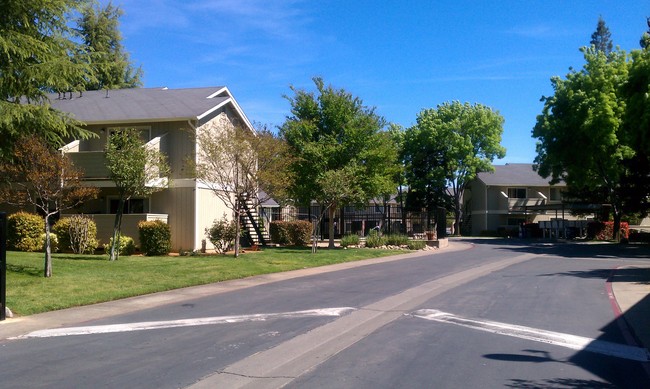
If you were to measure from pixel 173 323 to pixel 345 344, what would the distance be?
3.48 m

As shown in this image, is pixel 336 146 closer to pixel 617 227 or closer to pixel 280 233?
Answer: pixel 280 233

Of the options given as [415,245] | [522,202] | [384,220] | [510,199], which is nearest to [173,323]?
[415,245]

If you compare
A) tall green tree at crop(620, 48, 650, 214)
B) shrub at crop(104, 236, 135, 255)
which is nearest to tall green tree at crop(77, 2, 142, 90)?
shrub at crop(104, 236, 135, 255)

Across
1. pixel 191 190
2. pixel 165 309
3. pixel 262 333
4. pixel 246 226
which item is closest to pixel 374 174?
pixel 246 226

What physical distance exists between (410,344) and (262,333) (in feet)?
7.99

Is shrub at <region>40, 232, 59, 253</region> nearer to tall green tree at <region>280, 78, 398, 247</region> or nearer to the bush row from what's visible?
the bush row

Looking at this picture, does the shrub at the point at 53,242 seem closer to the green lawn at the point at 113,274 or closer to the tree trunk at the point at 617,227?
the green lawn at the point at 113,274

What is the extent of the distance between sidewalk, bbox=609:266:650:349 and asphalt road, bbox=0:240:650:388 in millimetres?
353

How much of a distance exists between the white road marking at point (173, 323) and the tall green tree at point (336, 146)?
55.0 ft

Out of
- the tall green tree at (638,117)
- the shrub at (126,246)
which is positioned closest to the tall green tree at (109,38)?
the shrub at (126,246)

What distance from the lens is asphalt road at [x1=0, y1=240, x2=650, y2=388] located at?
7125 millimetres

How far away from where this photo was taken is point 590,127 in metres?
38.5

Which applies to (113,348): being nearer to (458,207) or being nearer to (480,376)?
(480,376)

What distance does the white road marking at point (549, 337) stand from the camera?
8.55 meters
